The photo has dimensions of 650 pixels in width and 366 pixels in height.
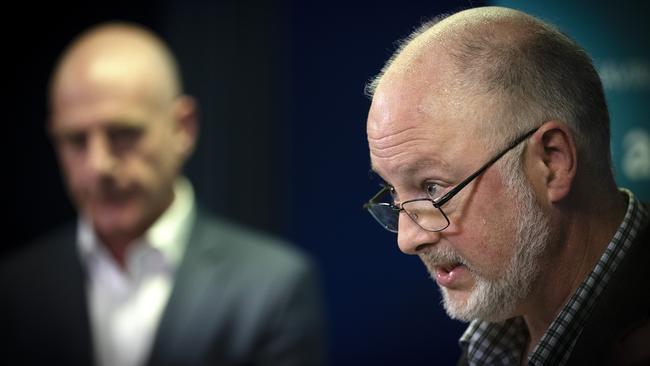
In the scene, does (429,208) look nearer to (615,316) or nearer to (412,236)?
(412,236)

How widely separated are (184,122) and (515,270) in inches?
84.7

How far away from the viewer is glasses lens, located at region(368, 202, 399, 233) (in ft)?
4.35

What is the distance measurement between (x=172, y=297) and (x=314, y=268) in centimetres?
49

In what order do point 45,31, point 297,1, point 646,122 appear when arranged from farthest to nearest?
point 45,31 < point 297,1 < point 646,122

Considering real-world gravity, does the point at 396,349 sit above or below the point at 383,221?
below

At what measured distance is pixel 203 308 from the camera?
9.37ft

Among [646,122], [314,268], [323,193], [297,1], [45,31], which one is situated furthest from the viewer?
[45,31]

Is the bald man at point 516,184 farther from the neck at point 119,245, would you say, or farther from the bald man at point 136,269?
the neck at point 119,245

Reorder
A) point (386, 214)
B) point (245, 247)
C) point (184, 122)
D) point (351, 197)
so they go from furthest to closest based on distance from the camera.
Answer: point (184, 122), point (245, 247), point (351, 197), point (386, 214)

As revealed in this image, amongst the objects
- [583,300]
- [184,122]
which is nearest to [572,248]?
[583,300]

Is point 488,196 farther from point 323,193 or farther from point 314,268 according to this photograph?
point 314,268

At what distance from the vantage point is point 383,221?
53.1 inches

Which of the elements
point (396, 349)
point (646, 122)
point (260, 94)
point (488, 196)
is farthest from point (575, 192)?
point (260, 94)

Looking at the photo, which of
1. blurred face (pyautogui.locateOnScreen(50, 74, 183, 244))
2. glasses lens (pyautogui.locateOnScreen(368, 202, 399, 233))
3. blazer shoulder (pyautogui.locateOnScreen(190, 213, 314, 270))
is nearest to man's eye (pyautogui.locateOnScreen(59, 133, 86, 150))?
blurred face (pyautogui.locateOnScreen(50, 74, 183, 244))
